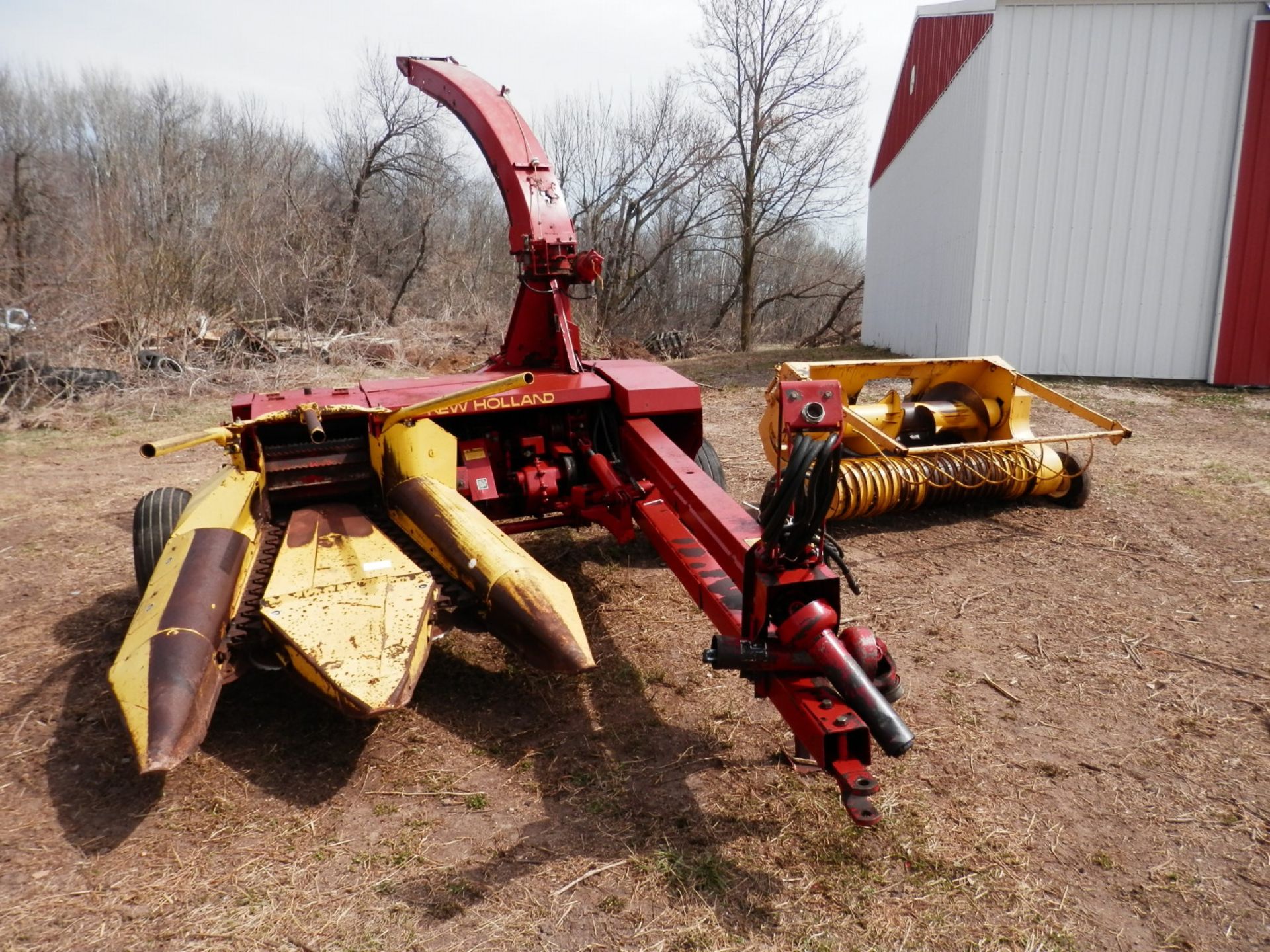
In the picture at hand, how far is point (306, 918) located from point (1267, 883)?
8.25 feet

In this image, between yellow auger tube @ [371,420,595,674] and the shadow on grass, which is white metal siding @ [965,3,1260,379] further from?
yellow auger tube @ [371,420,595,674]

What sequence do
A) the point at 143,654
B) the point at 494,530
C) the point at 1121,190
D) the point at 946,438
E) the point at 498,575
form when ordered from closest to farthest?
the point at 143,654 → the point at 498,575 → the point at 494,530 → the point at 946,438 → the point at 1121,190

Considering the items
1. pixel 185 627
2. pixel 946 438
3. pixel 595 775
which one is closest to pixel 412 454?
pixel 185 627

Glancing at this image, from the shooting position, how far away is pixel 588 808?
102 inches

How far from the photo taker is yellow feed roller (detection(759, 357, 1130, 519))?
516 centimetres

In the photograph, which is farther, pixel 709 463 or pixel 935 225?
pixel 935 225

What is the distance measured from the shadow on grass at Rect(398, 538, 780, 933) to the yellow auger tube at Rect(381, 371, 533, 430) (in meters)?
1.02

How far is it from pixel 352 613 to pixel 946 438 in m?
4.62

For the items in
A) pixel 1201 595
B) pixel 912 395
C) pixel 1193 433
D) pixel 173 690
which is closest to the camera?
pixel 173 690

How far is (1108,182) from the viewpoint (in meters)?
10.9

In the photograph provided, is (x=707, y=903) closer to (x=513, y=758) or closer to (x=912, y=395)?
(x=513, y=758)

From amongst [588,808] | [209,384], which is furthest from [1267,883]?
[209,384]

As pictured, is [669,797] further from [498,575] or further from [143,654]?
[143,654]

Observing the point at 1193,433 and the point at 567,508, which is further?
the point at 1193,433
